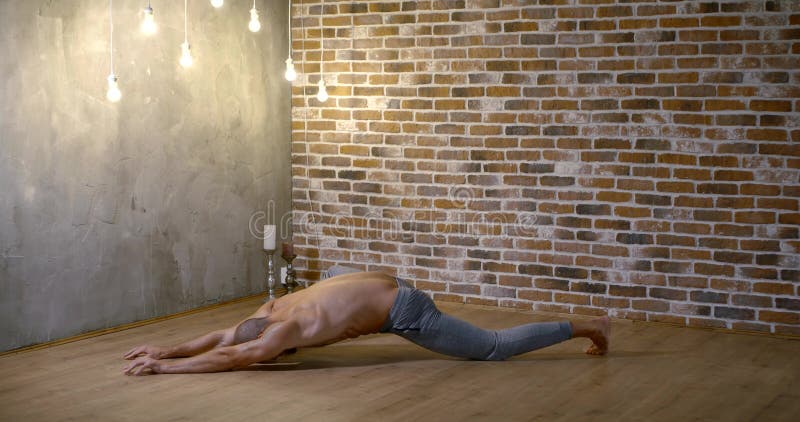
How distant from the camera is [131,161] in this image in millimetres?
4113

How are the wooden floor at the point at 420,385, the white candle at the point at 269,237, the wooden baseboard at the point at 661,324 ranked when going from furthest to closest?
1. the white candle at the point at 269,237
2. the wooden baseboard at the point at 661,324
3. the wooden floor at the point at 420,385

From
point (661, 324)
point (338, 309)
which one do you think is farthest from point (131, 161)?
point (661, 324)

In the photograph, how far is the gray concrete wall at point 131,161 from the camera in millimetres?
3605

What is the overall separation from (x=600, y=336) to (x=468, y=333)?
0.59 m

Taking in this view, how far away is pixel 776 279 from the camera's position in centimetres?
410

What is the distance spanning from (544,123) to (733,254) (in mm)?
1152

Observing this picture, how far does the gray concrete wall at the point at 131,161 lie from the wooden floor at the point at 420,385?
1.00 feet

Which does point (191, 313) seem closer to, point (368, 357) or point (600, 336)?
point (368, 357)

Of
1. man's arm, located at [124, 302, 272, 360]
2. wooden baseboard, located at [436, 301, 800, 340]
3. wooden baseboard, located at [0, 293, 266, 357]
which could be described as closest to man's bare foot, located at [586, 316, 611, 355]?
wooden baseboard, located at [436, 301, 800, 340]

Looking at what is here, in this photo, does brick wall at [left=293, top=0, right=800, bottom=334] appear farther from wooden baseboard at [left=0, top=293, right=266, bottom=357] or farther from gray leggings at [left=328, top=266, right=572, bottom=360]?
gray leggings at [left=328, top=266, right=572, bottom=360]

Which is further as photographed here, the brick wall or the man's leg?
the brick wall

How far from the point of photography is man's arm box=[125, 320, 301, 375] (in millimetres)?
3252

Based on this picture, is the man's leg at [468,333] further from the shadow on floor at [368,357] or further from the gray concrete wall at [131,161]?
the gray concrete wall at [131,161]

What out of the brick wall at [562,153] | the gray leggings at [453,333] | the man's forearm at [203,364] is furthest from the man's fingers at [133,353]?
the brick wall at [562,153]
